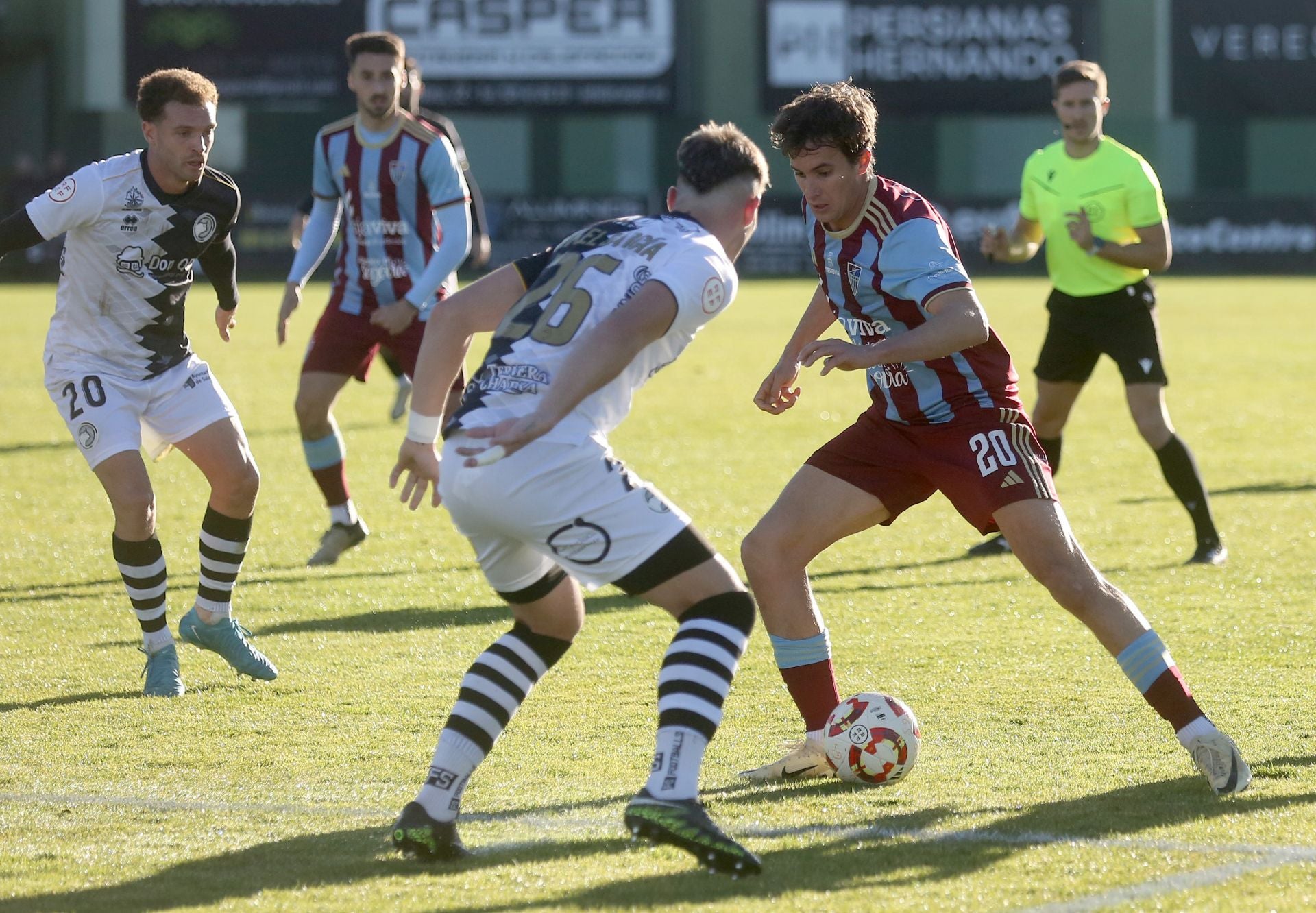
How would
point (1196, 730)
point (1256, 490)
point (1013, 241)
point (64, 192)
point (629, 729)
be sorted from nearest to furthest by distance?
point (1196, 730)
point (629, 729)
point (64, 192)
point (1013, 241)
point (1256, 490)

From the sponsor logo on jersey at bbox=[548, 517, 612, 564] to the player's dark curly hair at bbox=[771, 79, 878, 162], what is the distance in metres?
1.15

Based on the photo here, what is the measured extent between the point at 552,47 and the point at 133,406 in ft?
97.0

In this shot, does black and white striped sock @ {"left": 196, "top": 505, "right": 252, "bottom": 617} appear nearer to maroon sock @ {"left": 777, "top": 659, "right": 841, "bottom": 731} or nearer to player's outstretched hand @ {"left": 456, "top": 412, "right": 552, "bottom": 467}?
maroon sock @ {"left": 777, "top": 659, "right": 841, "bottom": 731}

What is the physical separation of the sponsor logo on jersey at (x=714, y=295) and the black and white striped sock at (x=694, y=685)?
25.6 inches

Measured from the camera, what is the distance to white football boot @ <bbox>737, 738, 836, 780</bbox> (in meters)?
4.70

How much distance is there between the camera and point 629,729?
5230mm

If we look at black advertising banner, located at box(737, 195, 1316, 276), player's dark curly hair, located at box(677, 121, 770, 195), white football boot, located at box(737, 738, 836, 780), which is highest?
player's dark curly hair, located at box(677, 121, 770, 195)

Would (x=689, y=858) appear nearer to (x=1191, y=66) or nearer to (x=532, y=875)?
(x=532, y=875)

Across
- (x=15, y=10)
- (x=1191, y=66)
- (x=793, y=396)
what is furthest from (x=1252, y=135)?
(x=793, y=396)

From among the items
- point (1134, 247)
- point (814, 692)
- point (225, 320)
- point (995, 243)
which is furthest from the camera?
point (995, 243)

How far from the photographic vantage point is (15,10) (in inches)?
1473

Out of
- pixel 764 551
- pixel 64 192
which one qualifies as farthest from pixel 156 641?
pixel 764 551

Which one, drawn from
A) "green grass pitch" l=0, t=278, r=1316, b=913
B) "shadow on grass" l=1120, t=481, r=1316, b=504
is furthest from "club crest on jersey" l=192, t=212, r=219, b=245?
"shadow on grass" l=1120, t=481, r=1316, b=504

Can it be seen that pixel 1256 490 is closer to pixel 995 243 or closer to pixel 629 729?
pixel 995 243
